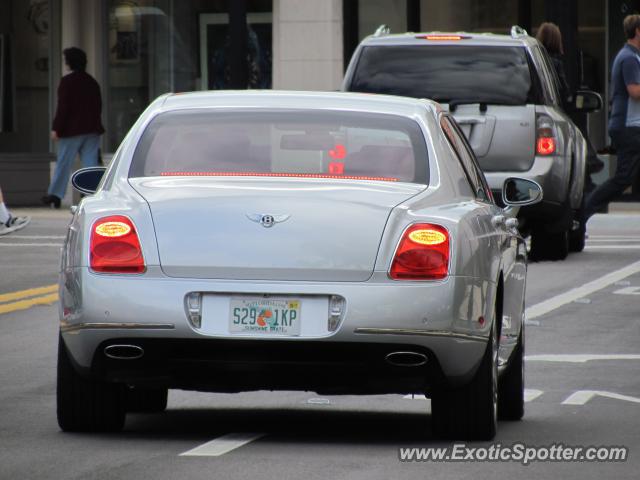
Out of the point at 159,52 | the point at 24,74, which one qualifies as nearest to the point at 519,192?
the point at 159,52

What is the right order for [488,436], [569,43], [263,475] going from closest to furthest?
1. [263,475]
2. [488,436]
3. [569,43]

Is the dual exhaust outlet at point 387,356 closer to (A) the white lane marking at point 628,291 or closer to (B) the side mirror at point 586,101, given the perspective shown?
(A) the white lane marking at point 628,291

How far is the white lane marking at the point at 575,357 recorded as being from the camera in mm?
10859

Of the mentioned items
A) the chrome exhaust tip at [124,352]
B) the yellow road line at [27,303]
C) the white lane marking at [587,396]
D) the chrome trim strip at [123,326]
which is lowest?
the yellow road line at [27,303]

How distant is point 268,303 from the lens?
742 cm

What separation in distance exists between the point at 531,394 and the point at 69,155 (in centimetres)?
1615

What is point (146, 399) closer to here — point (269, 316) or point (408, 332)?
point (269, 316)

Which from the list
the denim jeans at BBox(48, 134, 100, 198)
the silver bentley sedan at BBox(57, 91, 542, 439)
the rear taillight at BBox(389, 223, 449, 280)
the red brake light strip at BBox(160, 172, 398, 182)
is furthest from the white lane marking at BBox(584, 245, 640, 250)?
the rear taillight at BBox(389, 223, 449, 280)

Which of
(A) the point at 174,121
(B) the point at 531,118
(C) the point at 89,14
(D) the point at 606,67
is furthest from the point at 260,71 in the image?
(A) the point at 174,121

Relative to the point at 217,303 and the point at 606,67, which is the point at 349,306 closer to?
the point at 217,303

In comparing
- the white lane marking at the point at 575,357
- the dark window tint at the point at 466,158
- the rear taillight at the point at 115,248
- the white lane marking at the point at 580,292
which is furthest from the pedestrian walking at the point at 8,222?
the rear taillight at the point at 115,248

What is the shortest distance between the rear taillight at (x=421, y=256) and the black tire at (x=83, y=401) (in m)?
1.29

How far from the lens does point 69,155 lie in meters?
25.1

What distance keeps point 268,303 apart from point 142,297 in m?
0.47
